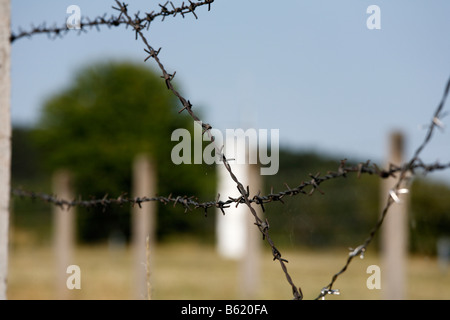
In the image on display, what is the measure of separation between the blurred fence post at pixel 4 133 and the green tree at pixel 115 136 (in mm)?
21333

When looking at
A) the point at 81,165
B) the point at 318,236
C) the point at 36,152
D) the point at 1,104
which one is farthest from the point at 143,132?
the point at 1,104

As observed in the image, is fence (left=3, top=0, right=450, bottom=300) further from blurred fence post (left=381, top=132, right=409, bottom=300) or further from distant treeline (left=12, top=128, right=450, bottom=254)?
→ blurred fence post (left=381, top=132, right=409, bottom=300)

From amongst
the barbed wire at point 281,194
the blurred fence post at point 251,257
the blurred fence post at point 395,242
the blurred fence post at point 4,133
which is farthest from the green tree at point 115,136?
the barbed wire at point 281,194

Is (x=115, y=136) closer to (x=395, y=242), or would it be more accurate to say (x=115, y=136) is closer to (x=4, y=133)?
(x=395, y=242)

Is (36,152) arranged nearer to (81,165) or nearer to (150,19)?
(81,165)

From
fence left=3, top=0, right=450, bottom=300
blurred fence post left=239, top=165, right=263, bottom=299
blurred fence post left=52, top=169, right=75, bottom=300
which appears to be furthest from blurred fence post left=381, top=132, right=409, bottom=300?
blurred fence post left=52, top=169, right=75, bottom=300

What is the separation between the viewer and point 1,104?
2176 mm

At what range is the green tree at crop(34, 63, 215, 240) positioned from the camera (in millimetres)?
27173

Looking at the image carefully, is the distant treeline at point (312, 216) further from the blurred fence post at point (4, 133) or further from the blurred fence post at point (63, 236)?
the blurred fence post at point (63, 236)

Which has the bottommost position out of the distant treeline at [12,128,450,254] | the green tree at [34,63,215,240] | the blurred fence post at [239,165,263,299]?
the blurred fence post at [239,165,263,299]

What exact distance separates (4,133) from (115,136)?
3155 cm

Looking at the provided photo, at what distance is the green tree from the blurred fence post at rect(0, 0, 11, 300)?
21333 mm

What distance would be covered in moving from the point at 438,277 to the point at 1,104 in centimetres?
945

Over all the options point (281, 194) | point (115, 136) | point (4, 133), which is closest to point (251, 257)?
point (4, 133)
